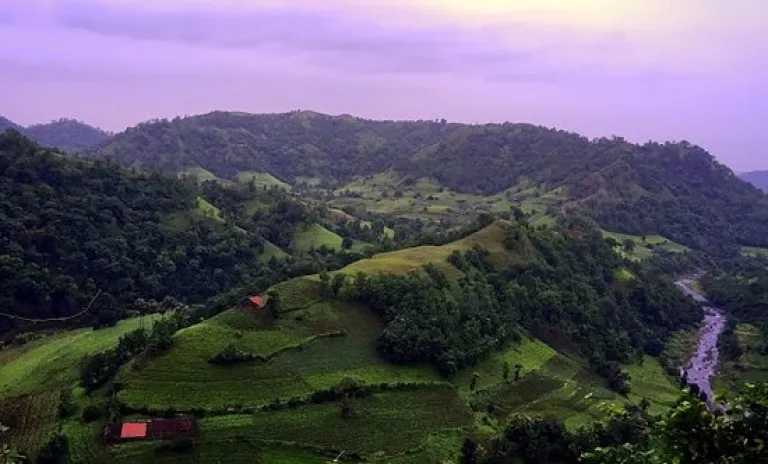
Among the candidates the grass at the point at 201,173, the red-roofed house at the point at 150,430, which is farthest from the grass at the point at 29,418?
the grass at the point at 201,173

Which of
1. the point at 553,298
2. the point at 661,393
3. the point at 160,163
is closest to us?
the point at 661,393

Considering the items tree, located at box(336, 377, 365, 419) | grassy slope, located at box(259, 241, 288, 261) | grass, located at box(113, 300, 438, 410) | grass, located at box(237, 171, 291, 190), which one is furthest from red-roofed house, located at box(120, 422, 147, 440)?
grass, located at box(237, 171, 291, 190)

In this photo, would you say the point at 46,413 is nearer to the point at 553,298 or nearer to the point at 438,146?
the point at 553,298

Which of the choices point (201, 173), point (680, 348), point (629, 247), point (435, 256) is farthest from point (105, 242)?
point (201, 173)

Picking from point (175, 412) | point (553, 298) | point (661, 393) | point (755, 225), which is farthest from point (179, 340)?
point (755, 225)

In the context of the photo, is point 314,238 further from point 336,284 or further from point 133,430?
point 133,430

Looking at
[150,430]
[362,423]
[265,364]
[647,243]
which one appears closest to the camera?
[150,430]

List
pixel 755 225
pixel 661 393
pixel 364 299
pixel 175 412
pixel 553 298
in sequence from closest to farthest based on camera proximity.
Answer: pixel 175 412, pixel 364 299, pixel 661 393, pixel 553 298, pixel 755 225
